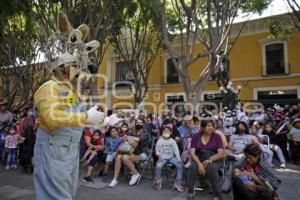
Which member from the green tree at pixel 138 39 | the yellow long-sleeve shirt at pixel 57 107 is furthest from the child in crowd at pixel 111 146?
the green tree at pixel 138 39

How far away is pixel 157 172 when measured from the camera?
6789 millimetres

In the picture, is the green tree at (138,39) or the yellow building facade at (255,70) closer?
the green tree at (138,39)

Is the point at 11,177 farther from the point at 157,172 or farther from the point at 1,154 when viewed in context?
the point at 157,172

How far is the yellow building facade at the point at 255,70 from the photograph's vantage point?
20891 millimetres

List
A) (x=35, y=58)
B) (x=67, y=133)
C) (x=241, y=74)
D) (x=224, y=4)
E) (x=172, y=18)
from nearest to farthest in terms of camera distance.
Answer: (x=67, y=133) < (x=224, y=4) < (x=172, y=18) < (x=35, y=58) < (x=241, y=74)

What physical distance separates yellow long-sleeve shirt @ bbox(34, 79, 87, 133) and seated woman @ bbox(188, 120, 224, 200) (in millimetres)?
3451

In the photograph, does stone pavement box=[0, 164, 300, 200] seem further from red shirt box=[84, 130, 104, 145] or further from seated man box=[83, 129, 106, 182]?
red shirt box=[84, 130, 104, 145]

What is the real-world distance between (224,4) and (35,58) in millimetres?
11931

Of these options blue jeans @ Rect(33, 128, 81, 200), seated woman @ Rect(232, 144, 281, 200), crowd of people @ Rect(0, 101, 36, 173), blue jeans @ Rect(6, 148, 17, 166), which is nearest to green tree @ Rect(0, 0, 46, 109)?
crowd of people @ Rect(0, 101, 36, 173)

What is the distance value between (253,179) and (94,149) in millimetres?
4222

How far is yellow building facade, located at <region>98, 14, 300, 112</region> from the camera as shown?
20891 millimetres

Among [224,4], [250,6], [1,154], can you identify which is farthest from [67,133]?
[250,6]

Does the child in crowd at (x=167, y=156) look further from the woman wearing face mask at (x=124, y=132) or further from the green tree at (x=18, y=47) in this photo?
the green tree at (x=18, y=47)

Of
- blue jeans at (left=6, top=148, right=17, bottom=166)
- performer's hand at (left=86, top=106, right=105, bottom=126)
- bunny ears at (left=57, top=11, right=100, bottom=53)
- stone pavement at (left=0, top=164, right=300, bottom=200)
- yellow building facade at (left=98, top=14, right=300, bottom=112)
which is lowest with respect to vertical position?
stone pavement at (left=0, top=164, right=300, bottom=200)
